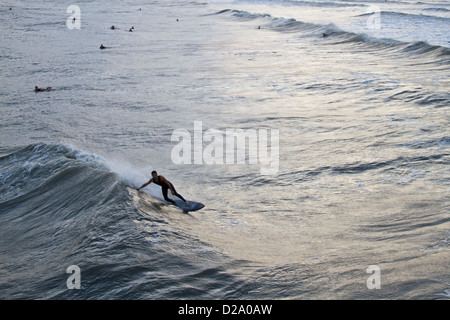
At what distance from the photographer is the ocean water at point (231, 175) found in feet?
24.9

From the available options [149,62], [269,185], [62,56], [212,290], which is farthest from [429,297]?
→ [62,56]

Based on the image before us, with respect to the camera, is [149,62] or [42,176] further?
[149,62]

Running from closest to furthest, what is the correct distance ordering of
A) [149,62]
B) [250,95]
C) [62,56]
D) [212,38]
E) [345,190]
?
[345,190] < [250,95] < [149,62] < [62,56] < [212,38]

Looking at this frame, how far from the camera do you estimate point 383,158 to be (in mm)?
13422

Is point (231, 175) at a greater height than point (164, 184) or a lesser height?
lesser

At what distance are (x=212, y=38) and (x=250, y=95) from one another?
2019cm

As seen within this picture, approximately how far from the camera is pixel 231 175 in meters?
13.4

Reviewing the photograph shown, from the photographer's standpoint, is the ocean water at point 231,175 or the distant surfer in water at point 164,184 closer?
the ocean water at point 231,175

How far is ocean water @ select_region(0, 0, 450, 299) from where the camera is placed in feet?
24.9

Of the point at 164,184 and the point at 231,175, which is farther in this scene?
the point at 231,175

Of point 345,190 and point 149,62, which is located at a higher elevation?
point 149,62

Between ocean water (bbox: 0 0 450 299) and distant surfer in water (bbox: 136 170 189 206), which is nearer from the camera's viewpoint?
ocean water (bbox: 0 0 450 299)
